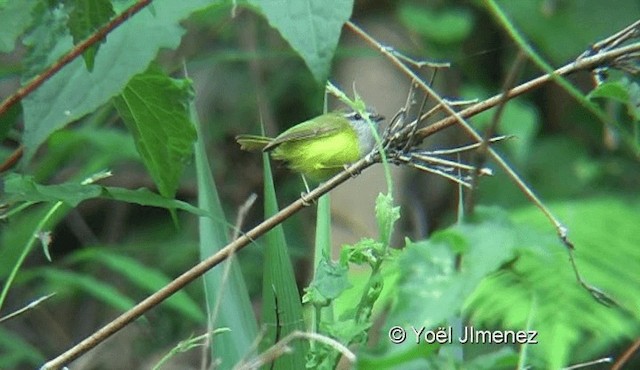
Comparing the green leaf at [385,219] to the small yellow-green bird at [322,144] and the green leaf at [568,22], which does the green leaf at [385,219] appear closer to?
the small yellow-green bird at [322,144]

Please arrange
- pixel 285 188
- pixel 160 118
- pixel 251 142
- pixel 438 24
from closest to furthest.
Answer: pixel 160 118 → pixel 251 142 → pixel 438 24 → pixel 285 188

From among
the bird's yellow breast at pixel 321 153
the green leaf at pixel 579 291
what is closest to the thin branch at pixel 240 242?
the bird's yellow breast at pixel 321 153

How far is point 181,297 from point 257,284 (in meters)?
1.24

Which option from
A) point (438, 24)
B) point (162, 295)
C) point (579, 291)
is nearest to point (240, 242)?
point (162, 295)

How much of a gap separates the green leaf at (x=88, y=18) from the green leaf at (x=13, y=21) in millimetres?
38

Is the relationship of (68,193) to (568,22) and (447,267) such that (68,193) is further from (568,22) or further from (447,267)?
(568,22)

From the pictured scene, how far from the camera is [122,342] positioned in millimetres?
3727

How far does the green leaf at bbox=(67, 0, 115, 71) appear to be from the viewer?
2.96ft

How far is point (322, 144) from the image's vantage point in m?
1.63

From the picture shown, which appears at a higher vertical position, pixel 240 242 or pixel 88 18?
pixel 88 18

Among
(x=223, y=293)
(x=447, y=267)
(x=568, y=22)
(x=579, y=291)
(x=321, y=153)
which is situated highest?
(x=447, y=267)

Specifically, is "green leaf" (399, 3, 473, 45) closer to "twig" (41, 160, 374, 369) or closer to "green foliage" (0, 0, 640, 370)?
"green foliage" (0, 0, 640, 370)

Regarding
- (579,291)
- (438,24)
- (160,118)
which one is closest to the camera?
(160,118)

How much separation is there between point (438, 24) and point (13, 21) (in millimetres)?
3178
